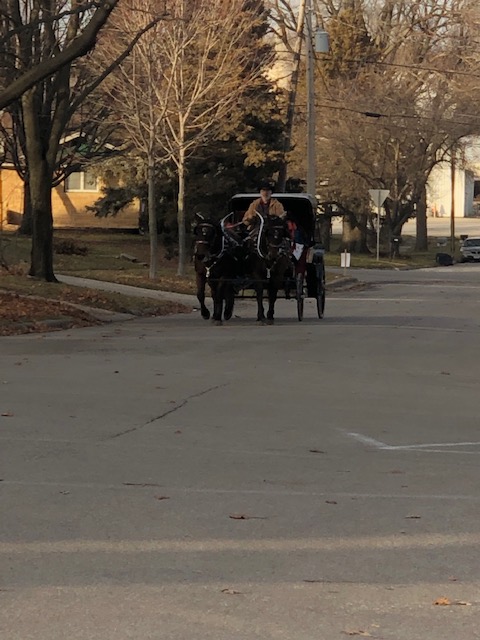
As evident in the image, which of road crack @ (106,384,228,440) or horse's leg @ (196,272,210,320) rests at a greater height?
horse's leg @ (196,272,210,320)

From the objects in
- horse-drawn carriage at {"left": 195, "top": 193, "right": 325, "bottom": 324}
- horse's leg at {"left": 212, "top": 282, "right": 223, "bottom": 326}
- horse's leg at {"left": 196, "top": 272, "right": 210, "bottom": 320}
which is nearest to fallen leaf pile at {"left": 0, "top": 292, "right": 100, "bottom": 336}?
horse's leg at {"left": 196, "top": 272, "right": 210, "bottom": 320}

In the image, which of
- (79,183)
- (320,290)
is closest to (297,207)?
(320,290)

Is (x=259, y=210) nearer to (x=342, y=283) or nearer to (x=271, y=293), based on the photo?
(x=271, y=293)

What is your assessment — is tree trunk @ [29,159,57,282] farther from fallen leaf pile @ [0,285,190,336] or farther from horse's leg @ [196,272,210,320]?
horse's leg @ [196,272,210,320]

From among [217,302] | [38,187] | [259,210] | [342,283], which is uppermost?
[38,187]

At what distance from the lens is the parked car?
220 feet

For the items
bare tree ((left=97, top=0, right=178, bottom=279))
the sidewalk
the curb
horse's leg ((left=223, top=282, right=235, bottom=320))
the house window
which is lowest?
the curb

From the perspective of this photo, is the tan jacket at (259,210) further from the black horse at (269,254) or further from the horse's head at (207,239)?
the horse's head at (207,239)

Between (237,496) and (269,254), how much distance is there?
486 inches

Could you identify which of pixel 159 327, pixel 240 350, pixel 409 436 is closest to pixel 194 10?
pixel 159 327

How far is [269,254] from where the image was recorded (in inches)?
790

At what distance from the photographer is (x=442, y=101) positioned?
5922cm

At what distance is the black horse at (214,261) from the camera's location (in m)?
19.8

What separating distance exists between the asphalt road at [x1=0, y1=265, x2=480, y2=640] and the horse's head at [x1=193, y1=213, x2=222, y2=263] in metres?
3.55
